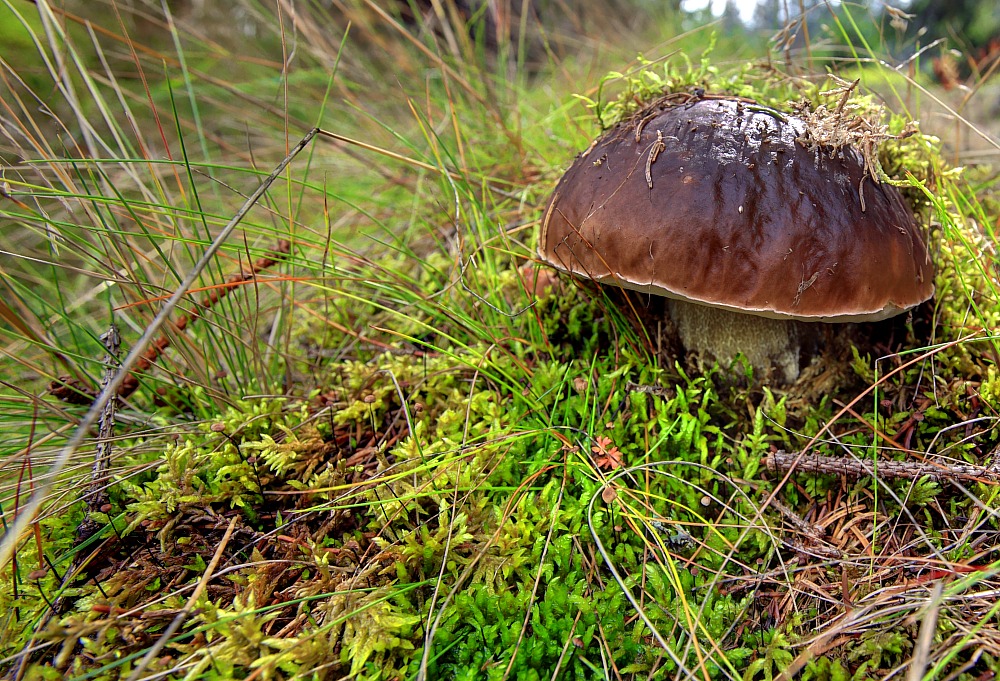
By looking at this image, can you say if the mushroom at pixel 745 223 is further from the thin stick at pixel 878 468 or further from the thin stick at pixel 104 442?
the thin stick at pixel 104 442

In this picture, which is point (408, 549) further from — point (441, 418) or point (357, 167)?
point (357, 167)

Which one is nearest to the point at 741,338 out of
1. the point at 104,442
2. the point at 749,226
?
the point at 749,226

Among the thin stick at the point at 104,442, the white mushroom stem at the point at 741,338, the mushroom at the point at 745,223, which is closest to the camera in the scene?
the mushroom at the point at 745,223

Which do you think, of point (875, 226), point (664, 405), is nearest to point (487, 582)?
point (664, 405)

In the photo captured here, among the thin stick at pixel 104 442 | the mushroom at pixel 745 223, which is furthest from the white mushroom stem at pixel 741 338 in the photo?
the thin stick at pixel 104 442

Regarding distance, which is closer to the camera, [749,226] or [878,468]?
[749,226]

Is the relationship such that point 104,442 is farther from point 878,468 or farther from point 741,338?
point 878,468

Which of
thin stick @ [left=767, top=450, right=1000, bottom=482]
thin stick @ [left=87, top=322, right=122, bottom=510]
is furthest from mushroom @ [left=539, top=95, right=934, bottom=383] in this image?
thin stick @ [left=87, top=322, right=122, bottom=510]
